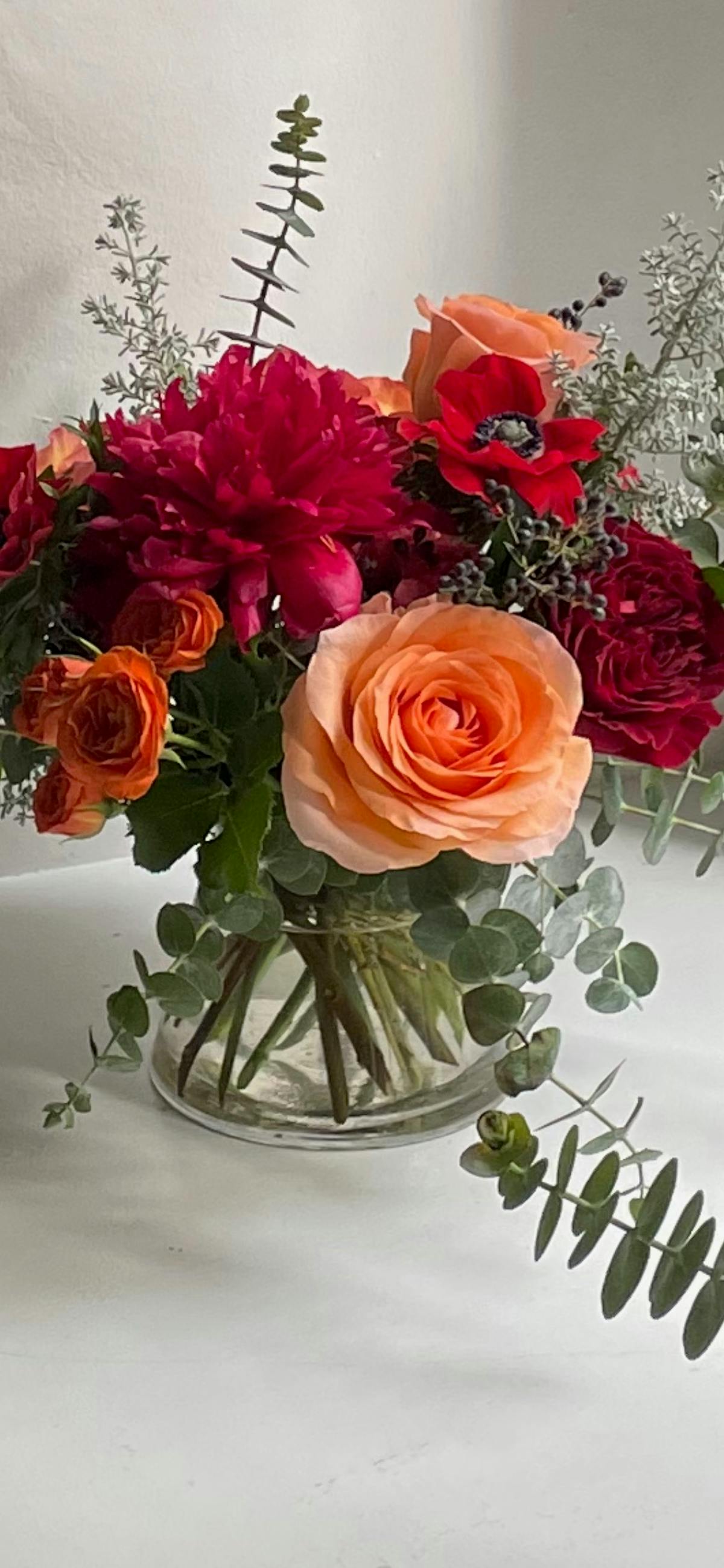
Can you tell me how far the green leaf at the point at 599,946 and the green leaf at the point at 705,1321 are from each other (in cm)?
15

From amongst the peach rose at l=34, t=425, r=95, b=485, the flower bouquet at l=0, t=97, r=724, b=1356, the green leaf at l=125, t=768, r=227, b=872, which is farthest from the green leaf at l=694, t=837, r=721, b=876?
the peach rose at l=34, t=425, r=95, b=485

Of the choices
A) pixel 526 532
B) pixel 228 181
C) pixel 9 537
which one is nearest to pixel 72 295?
pixel 228 181

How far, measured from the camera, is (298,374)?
0.59 m

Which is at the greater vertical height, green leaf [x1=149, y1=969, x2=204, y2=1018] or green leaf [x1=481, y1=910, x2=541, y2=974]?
green leaf [x1=481, y1=910, x2=541, y2=974]

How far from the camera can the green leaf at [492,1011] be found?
0.61 m

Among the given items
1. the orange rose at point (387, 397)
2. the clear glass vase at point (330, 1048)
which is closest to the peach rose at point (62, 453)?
the orange rose at point (387, 397)

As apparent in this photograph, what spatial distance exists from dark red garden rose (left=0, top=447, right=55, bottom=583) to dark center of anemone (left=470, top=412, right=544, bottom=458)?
17 centimetres

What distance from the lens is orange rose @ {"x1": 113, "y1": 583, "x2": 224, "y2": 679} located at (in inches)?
22.0

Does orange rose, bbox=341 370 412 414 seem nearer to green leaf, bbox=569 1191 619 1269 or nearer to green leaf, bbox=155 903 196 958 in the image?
green leaf, bbox=155 903 196 958

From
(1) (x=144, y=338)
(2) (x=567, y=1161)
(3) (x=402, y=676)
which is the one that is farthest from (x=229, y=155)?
(2) (x=567, y=1161)

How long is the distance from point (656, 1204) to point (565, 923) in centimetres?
12

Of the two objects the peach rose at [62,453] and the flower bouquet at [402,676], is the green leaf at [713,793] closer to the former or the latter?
the flower bouquet at [402,676]

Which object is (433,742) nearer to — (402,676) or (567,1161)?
(402,676)

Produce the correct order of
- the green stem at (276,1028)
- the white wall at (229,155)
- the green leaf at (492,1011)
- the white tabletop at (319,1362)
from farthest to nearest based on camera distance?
the white wall at (229,155), the green stem at (276,1028), the green leaf at (492,1011), the white tabletop at (319,1362)
